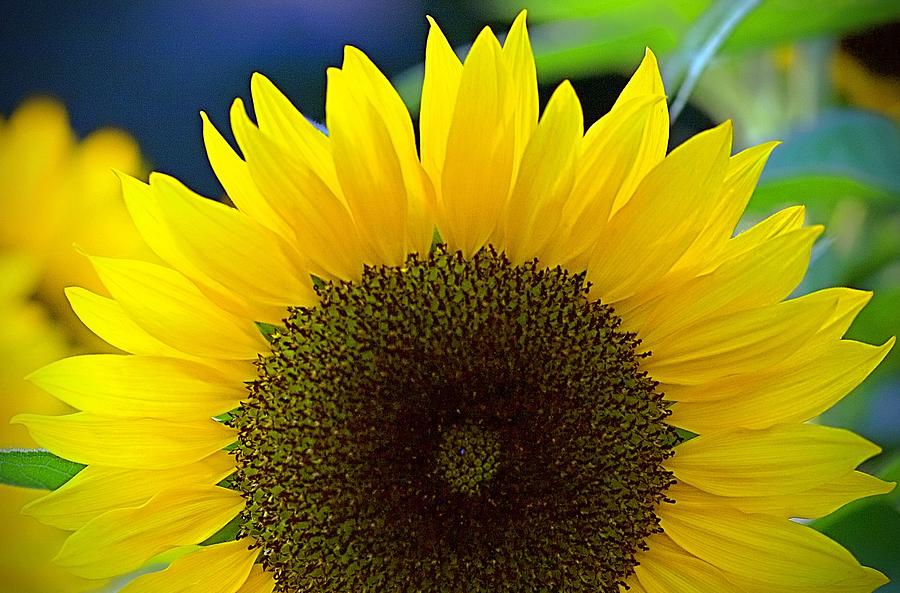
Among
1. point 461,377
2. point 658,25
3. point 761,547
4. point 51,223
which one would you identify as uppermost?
point 51,223

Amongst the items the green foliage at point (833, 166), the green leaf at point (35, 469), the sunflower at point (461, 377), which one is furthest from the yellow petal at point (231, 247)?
the green foliage at point (833, 166)

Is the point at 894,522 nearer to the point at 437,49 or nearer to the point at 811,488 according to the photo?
the point at 811,488

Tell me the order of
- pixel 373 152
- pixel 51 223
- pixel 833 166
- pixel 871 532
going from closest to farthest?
pixel 373 152
pixel 871 532
pixel 833 166
pixel 51 223

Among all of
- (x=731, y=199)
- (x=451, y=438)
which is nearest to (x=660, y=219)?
(x=731, y=199)

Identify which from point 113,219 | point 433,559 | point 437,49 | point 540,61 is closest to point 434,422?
point 433,559

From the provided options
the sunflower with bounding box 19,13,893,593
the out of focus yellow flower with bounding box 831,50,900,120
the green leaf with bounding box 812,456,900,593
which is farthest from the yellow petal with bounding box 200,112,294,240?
the out of focus yellow flower with bounding box 831,50,900,120

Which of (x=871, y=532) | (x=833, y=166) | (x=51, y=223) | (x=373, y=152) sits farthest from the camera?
(x=51, y=223)

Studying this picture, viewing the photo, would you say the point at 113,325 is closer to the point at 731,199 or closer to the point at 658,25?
the point at 731,199

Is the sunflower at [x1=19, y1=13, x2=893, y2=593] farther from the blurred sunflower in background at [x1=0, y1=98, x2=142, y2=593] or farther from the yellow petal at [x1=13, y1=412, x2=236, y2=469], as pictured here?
the blurred sunflower in background at [x1=0, y1=98, x2=142, y2=593]
